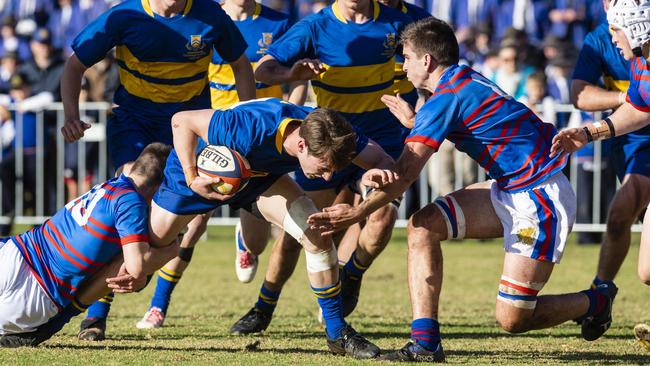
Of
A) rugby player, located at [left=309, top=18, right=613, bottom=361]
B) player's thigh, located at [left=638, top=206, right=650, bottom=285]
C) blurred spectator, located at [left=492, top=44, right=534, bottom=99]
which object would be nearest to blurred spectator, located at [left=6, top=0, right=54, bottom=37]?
blurred spectator, located at [left=492, top=44, right=534, bottom=99]

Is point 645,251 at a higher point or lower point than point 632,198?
higher

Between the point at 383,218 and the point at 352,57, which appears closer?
the point at 352,57

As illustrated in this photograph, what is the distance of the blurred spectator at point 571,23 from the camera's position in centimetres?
1888

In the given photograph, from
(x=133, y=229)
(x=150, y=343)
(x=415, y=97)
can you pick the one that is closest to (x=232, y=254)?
(x=415, y=97)

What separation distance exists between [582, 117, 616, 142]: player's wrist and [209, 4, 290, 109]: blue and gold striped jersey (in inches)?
122

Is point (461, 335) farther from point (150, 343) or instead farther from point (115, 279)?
point (115, 279)

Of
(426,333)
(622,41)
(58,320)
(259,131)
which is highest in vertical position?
(622,41)

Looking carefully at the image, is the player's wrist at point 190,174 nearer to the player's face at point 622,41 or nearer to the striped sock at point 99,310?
the striped sock at point 99,310

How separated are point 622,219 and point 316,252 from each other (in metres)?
2.67

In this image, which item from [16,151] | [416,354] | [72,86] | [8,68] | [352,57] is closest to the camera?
[416,354]

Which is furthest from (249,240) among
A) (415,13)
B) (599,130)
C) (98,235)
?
(599,130)

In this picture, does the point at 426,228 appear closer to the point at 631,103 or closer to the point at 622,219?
the point at 631,103

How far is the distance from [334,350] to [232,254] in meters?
6.90

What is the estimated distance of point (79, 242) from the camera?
6.68 metres
